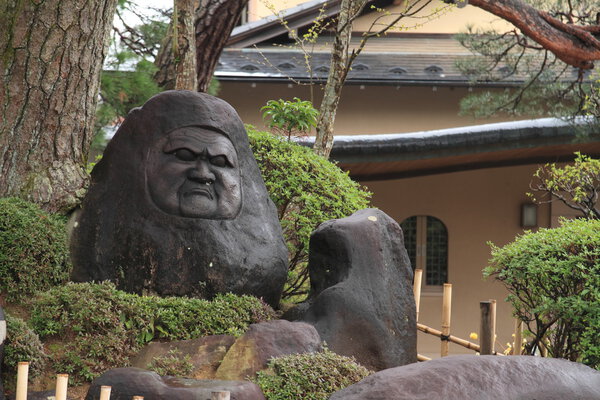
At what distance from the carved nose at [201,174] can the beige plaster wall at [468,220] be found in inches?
299

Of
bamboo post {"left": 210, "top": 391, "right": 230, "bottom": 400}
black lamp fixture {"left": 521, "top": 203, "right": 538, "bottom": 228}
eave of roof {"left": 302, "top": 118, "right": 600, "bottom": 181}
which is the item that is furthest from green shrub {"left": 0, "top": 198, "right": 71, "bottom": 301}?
black lamp fixture {"left": 521, "top": 203, "right": 538, "bottom": 228}

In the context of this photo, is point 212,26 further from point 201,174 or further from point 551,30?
point 551,30

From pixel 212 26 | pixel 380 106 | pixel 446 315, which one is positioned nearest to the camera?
pixel 446 315

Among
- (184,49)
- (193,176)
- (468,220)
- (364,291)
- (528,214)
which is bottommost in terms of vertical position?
(364,291)

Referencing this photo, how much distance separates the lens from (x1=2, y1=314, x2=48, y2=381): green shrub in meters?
5.59

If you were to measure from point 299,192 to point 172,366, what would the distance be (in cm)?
283

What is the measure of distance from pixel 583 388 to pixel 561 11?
779 cm

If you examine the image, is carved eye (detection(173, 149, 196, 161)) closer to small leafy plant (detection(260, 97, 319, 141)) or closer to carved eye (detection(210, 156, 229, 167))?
carved eye (detection(210, 156, 229, 167))

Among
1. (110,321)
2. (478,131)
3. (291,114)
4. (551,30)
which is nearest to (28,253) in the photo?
(110,321)

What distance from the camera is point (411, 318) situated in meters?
6.87

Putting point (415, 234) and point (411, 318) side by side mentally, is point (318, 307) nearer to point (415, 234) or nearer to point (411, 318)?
point (411, 318)

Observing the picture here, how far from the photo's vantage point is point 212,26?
10.4 meters

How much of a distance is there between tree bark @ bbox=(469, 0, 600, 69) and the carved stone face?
5724mm

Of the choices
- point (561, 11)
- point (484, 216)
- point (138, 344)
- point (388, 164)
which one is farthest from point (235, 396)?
point (484, 216)
